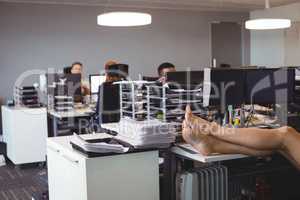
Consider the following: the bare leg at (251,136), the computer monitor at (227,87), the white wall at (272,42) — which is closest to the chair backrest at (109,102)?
the computer monitor at (227,87)

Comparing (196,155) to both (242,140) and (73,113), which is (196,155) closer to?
(242,140)

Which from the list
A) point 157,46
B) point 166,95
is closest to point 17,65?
point 157,46

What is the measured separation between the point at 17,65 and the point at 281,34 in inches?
213

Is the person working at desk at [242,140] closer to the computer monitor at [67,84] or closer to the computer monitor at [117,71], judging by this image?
the computer monitor at [117,71]

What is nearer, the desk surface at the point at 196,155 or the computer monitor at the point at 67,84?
the desk surface at the point at 196,155

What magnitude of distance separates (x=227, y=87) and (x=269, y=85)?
43cm

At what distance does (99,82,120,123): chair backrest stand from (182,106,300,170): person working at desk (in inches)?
88.4

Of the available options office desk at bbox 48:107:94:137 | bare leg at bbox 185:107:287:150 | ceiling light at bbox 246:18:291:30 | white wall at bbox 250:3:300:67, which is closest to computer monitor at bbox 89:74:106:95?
office desk at bbox 48:107:94:137

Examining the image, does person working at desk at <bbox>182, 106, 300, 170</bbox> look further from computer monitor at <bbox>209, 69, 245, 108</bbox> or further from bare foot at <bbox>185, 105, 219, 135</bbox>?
computer monitor at <bbox>209, 69, 245, 108</bbox>

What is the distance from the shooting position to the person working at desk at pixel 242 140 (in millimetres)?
2066

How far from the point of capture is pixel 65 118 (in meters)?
5.06

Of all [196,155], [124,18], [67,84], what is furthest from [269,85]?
[67,84]

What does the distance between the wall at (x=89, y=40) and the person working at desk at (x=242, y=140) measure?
4971mm

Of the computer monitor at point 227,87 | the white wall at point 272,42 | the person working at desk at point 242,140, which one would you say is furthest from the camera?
the white wall at point 272,42
